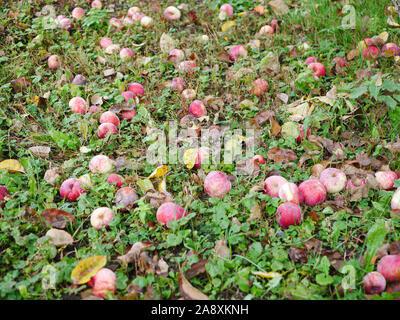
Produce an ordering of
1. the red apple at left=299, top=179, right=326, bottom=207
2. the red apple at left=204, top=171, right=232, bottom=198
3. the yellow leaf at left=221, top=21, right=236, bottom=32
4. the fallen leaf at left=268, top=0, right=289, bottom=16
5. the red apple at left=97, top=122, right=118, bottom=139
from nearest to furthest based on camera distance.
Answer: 1. the red apple at left=299, top=179, right=326, bottom=207
2. the red apple at left=204, top=171, right=232, bottom=198
3. the red apple at left=97, top=122, right=118, bottom=139
4. the yellow leaf at left=221, top=21, right=236, bottom=32
5. the fallen leaf at left=268, top=0, right=289, bottom=16

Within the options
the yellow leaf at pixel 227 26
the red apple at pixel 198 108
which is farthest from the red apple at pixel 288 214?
the yellow leaf at pixel 227 26

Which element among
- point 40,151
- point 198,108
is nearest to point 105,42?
point 198,108

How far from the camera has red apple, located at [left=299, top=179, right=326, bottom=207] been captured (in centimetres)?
233

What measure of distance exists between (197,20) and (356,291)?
3.39 metres

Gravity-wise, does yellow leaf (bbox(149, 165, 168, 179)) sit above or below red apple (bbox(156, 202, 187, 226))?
above

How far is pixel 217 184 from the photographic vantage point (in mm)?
2432

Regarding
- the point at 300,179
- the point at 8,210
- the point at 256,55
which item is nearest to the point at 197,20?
the point at 256,55

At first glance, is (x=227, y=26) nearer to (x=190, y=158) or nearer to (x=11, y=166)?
(x=190, y=158)

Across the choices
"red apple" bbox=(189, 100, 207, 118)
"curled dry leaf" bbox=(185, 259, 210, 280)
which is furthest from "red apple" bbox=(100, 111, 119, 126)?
"curled dry leaf" bbox=(185, 259, 210, 280)

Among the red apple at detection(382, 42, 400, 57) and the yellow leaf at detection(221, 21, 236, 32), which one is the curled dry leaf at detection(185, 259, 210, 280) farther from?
the yellow leaf at detection(221, 21, 236, 32)

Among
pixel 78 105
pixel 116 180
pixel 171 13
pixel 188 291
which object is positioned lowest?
pixel 188 291

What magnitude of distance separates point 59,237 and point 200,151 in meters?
1.04

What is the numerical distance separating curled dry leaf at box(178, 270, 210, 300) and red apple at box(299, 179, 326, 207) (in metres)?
0.86

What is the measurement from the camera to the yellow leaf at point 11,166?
262cm
